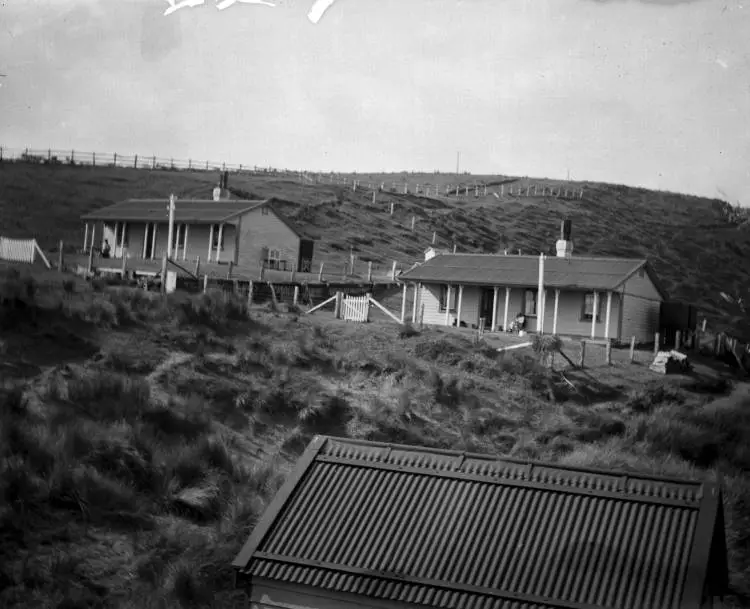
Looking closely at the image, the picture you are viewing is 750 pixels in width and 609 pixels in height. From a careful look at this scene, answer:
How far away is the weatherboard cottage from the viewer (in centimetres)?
5450

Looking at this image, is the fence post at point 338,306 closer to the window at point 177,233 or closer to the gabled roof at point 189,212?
the gabled roof at point 189,212

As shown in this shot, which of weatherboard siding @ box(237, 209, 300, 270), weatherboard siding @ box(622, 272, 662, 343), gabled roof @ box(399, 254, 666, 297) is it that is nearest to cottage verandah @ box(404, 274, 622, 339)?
gabled roof @ box(399, 254, 666, 297)

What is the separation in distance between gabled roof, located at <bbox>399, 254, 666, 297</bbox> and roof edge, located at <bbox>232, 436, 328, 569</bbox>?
94.7ft

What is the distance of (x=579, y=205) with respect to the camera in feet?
390

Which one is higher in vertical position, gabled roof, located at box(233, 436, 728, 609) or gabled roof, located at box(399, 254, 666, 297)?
gabled roof, located at box(399, 254, 666, 297)

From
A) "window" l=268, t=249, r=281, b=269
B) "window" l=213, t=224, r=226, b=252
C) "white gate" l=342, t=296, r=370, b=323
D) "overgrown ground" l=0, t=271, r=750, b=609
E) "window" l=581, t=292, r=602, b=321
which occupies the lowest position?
"overgrown ground" l=0, t=271, r=750, b=609

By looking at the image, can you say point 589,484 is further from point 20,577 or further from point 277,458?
point 277,458

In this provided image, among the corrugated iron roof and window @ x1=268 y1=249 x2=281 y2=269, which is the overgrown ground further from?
the corrugated iron roof

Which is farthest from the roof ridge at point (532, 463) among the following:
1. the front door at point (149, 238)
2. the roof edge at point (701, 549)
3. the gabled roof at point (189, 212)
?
the front door at point (149, 238)

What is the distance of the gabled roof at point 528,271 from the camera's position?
143 ft

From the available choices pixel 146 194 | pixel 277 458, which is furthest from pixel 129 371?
pixel 146 194

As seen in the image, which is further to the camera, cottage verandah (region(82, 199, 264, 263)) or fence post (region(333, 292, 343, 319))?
cottage verandah (region(82, 199, 264, 263))

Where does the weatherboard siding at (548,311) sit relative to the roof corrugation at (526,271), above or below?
below

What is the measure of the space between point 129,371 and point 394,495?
47.4 feet
